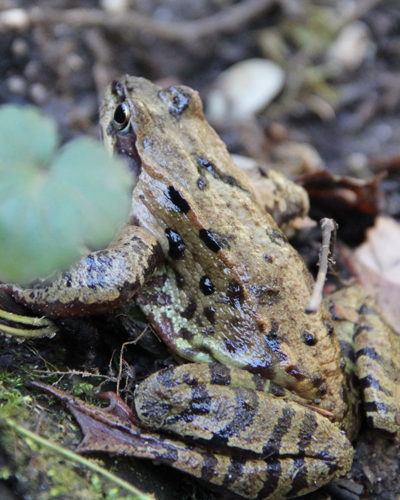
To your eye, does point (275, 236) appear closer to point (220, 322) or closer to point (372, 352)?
point (220, 322)

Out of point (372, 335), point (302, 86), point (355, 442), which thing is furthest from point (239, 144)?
point (355, 442)

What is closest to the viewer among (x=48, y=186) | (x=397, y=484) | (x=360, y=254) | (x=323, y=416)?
(x=48, y=186)

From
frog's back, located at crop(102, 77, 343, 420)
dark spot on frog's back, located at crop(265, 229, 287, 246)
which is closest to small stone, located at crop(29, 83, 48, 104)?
frog's back, located at crop(102, 77, 343, 420)

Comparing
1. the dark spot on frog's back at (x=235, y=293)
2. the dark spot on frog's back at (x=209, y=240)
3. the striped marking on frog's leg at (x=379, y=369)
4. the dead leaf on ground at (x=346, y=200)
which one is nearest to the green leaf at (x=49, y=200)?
the dark spot on frog's back at (x=209, y=240)

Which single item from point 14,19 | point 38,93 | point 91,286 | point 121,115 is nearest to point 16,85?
point 38,93

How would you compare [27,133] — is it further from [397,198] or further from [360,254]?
[397,198]

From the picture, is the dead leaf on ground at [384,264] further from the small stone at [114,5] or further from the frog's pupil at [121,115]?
the small stone at [114,5]

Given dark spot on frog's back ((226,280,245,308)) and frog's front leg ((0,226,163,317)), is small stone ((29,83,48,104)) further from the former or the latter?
dark spot on frog's back ((226,280,245,308))
